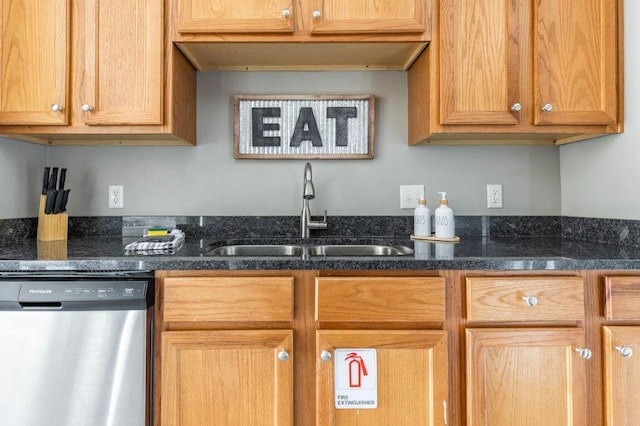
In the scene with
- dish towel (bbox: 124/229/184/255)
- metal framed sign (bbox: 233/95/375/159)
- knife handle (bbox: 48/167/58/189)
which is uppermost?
metal framed sign (bbox: 233/95/375/159)

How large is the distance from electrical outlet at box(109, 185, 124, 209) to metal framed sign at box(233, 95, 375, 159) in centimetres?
54

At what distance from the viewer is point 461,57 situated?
1459 mm

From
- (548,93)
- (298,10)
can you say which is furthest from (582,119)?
(298,10)

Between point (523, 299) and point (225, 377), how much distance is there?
857 millimetres

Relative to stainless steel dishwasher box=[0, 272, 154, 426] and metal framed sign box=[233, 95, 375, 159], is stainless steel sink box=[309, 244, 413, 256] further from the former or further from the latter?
stainless steel dishwasher box=[0, 272, 154, 426]

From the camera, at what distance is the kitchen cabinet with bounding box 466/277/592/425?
1.14 metres

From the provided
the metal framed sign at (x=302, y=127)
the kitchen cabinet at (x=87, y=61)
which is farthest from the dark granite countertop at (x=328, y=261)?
the metal framed sign at (x=302, y=127)

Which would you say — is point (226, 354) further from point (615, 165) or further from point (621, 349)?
point (615, 165)

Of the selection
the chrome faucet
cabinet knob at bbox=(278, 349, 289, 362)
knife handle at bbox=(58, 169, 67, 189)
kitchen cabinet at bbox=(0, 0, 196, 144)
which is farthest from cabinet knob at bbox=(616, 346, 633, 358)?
knife handle at bbox=(58, 169, 67, 189)

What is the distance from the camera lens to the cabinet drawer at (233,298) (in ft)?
3.76

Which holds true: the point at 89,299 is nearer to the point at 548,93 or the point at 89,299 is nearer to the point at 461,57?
the point at 461,57

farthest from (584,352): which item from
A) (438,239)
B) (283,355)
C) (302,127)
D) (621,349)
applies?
(302,127)

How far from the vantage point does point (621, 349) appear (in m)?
1.14

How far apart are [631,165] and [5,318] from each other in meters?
2.03
